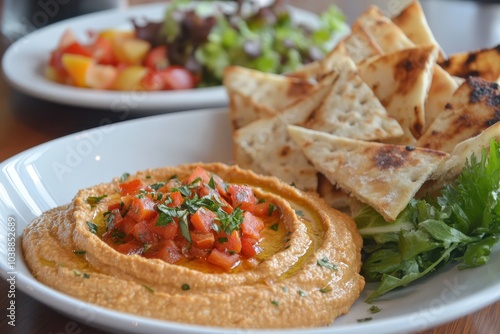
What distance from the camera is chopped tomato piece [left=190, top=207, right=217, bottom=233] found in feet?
7.56

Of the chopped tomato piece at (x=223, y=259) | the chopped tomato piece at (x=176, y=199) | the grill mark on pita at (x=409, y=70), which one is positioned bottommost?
the chopped tomato piece at (x=223, y=259)

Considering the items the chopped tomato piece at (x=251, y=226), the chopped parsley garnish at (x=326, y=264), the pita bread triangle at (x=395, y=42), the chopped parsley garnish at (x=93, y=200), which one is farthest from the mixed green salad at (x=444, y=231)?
the chopped parsley garnish at (x=93, y=200)

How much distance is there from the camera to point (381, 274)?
2.47 metres

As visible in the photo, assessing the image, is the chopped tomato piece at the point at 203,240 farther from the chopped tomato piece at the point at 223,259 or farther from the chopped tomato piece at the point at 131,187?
the chopped tomato piece at the point at 131,187

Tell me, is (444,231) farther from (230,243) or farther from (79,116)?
(79,116)

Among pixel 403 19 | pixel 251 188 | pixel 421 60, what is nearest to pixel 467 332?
pixel 251 188

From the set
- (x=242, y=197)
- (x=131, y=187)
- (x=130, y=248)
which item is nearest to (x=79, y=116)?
(x=131, y=187)

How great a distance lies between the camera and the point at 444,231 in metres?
2.40

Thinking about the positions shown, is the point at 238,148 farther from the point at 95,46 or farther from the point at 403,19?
the point at 95,46

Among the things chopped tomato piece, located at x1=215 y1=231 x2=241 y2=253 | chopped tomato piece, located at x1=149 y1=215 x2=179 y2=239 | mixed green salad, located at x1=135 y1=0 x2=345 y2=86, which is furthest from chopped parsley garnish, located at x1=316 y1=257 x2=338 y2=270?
mixed green salad, located at x1=135 y1=0 x2=345 y2=86

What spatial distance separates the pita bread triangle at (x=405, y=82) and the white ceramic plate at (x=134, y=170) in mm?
779

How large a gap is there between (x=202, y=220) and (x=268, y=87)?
1.36 metres

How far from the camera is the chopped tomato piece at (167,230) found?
230 cm

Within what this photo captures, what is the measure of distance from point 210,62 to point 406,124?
1.99m
